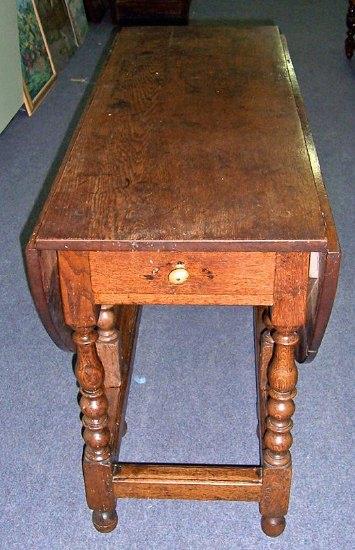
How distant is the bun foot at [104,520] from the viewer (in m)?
1.47

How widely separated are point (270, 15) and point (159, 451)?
4.61m

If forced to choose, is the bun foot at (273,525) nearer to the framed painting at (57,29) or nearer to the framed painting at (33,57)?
the framed painting at (33,57)

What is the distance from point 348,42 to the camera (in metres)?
4.24

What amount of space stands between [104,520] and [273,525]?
37 cm

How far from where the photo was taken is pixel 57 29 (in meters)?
4.29

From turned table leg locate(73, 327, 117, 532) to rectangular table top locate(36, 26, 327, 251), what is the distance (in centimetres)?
23

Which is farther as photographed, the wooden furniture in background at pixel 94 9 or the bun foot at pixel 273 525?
the wooden furniture in background at pixel 94 9

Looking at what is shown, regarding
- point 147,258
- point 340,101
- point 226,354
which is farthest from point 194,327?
point 340,101

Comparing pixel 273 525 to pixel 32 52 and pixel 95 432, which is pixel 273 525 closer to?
pixel 95 432

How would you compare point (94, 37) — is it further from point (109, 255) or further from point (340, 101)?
point (109, 255)

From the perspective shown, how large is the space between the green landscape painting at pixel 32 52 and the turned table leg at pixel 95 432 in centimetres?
267

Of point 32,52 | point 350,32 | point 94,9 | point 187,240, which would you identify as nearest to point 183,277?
point 187,240

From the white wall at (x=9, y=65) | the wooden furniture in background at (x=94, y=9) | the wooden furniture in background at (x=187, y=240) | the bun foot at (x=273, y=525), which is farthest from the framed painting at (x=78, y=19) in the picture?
the bun foot at (x=273, y=525)

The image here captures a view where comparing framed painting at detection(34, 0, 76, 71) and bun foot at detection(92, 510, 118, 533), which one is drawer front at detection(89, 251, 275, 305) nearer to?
bun foot at detection(92, 510, 118, 533)
